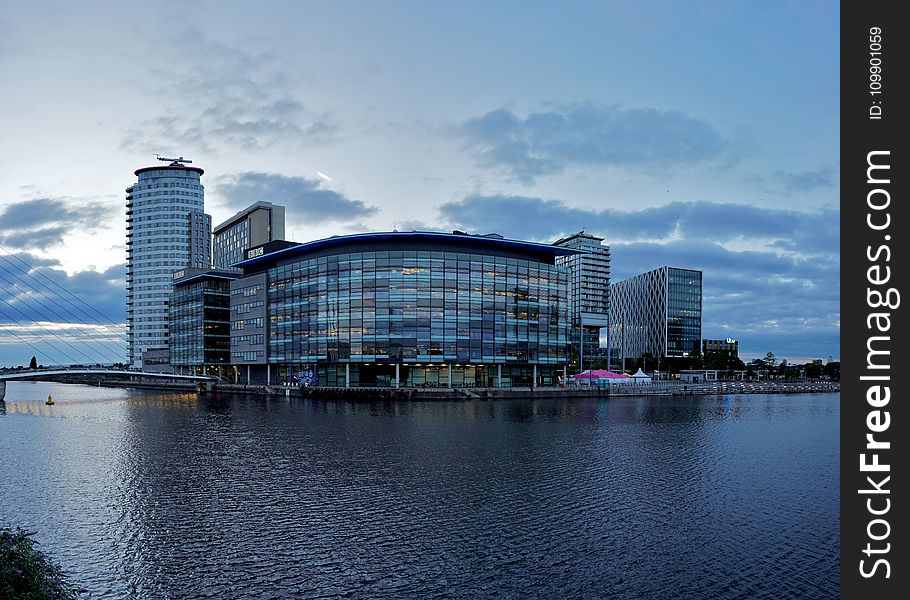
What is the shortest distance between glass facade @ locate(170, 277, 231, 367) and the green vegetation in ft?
580

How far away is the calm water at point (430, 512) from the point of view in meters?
24.1

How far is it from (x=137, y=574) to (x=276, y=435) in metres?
40.5

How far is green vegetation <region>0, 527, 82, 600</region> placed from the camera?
1524 centimetres

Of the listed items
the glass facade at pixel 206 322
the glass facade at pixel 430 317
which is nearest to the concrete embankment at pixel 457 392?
the glass facade at pixel 430 317

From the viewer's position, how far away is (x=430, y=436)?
62.6 metres

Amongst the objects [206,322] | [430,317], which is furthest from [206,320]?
[430,317]

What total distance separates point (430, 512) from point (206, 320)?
169m

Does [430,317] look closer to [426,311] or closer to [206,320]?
[426,311]

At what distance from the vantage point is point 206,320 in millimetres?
183125

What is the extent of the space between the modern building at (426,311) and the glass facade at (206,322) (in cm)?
4665

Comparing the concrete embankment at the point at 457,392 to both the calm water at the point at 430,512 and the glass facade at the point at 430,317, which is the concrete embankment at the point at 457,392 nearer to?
the glass facade at the point at 430,317

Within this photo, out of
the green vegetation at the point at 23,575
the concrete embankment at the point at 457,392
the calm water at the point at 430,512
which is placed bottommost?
the concrete embankment at the point at 457,392

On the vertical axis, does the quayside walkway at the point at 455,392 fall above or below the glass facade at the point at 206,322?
below

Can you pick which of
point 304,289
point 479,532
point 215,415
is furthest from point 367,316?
point 479,532
